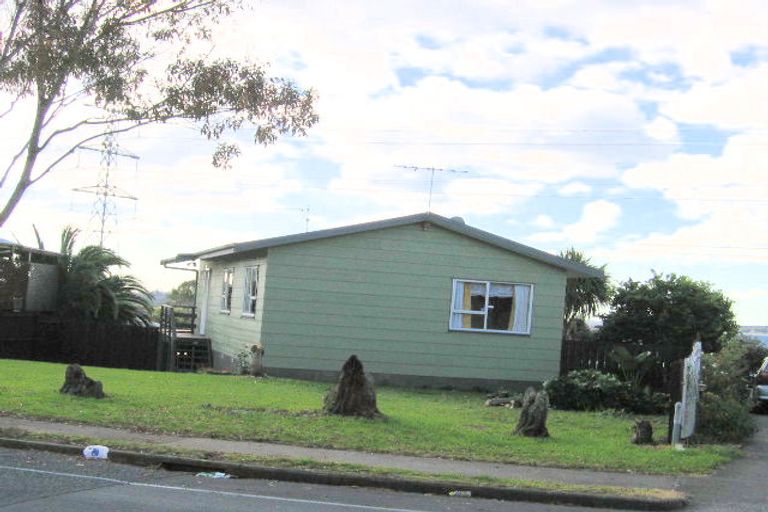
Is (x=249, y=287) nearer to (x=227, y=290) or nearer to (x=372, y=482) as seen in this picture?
(x=227, y=290)

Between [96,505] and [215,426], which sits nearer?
[96,505]

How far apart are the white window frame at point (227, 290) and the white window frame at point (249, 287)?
1.68 metres

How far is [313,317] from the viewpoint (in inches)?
789

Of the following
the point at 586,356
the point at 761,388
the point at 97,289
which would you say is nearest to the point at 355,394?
the point at 586,356

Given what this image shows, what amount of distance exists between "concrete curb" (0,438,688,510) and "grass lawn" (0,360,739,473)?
4.98 feet

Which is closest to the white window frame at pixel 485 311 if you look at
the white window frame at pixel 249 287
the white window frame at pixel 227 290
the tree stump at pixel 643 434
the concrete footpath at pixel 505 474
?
the white window frame at pixel 249 287

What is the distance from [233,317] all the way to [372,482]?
1451 cm

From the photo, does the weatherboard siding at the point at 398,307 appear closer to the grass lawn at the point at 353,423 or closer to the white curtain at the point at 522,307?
the white curtain at the point at 522,307

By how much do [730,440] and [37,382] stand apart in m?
11.7

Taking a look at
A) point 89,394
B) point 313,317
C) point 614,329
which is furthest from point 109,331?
point 614,329

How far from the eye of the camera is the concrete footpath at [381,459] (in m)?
9.59

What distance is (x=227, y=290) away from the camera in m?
24.6

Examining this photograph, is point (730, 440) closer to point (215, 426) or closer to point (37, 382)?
point (215, 426)

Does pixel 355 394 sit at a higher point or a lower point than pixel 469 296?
lower
